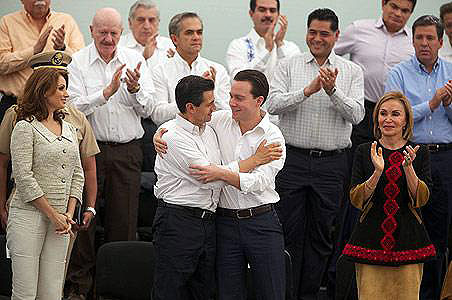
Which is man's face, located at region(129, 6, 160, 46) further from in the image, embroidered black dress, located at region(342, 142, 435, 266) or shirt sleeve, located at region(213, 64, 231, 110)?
embroidered black dress, located at region(342, 142, 435, 266)

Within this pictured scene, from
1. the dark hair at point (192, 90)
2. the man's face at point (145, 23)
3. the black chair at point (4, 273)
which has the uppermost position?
the man's face at point (145, 23)

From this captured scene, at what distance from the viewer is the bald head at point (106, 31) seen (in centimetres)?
604

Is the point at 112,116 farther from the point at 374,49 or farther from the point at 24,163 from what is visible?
the point at 374,49

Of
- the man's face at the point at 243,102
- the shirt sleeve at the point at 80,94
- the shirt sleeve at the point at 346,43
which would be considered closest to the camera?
the man's face at the point at 243,102

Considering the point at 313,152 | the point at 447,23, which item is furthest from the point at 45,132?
the point at 447,23

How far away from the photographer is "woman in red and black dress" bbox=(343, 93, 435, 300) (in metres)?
5.01

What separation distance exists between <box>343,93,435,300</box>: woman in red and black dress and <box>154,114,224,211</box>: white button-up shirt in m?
0.82

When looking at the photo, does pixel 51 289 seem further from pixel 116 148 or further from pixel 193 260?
pixel 116 148

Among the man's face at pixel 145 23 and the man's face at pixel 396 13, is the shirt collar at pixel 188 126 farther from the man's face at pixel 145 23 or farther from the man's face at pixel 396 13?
the man's face at pixel 396 13

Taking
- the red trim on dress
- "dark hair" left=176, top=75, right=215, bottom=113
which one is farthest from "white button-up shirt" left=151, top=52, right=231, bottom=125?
the red trim on dress

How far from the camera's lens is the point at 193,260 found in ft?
15.9

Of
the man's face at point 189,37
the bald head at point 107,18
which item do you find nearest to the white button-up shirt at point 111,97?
the bald head at point 107,18

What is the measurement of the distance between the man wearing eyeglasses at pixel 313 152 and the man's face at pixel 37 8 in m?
1.69

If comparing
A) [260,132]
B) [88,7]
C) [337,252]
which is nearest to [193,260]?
[260,132]
